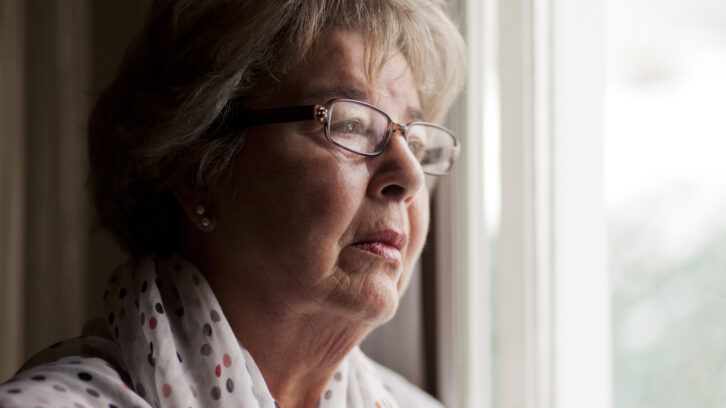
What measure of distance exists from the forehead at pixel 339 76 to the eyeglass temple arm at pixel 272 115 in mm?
22

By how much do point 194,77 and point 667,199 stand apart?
929 millimetres

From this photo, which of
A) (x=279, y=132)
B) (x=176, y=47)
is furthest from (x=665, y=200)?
(x=176, y=47)

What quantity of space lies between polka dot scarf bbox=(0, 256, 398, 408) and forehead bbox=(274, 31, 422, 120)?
1.32ft

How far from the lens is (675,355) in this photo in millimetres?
1176

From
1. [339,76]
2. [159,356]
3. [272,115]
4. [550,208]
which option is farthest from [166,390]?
[550,208]

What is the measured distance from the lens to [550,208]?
1.38 meters

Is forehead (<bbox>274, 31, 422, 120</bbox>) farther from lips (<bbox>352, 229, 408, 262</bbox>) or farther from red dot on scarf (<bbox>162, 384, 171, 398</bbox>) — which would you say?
red dot on scarf (<bbox>162, 384, 171, 398</bbox>)

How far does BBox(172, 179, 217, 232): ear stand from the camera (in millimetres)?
1143

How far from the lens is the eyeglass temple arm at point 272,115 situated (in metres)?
1.06

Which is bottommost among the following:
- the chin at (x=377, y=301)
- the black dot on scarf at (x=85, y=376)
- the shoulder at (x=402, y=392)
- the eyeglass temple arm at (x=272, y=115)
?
the shoulder at (x=402, y=392)

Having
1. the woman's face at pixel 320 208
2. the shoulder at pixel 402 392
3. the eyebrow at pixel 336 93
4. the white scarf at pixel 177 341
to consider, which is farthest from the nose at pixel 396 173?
the shoulder at pixel 402 392

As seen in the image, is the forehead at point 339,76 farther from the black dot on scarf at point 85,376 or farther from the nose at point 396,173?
the black dot on scarf at point 85,376

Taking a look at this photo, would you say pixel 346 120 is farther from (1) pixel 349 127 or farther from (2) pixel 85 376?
(2) pixel 85 376

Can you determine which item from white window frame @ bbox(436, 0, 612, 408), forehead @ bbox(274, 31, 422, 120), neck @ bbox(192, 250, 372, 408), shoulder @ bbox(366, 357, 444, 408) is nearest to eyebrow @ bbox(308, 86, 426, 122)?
forehead @ bbox(274, 31, 422, 120)
